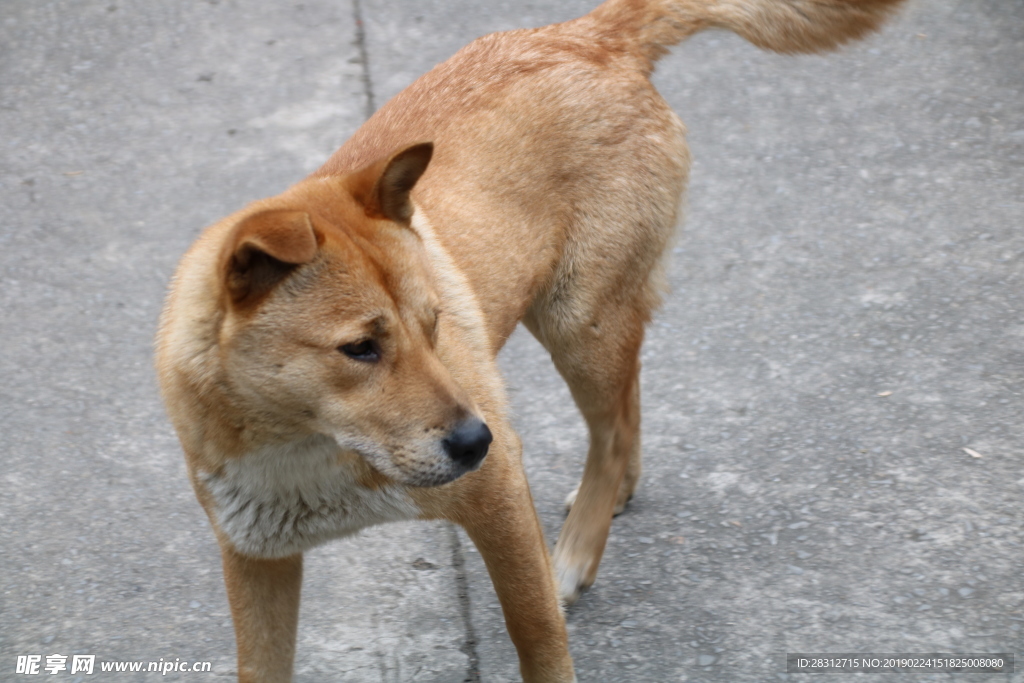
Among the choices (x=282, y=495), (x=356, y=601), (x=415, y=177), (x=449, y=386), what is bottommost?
(x=356, y=601)

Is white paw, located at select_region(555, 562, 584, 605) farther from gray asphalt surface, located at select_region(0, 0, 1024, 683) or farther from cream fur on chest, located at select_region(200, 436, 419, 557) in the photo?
cream fur on chest, located at select_region(200, 436, 419, 557)

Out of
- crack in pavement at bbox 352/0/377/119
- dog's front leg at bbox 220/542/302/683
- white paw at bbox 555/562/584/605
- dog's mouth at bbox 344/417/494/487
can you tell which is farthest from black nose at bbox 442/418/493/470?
crack in pavement at bbox 352/0/377/119

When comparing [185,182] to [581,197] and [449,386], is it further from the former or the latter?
[449,386]

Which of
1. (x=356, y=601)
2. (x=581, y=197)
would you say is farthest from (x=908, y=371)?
(x=356, y=601)

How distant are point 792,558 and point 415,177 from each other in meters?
1.82

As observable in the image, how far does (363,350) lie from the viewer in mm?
2309

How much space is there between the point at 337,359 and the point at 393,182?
1.59 feet

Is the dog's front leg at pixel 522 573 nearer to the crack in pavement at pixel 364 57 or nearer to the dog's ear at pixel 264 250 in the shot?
the dog's ear at pixel 264 250

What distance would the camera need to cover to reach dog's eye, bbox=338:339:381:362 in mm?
2289

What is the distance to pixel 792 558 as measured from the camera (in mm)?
3418

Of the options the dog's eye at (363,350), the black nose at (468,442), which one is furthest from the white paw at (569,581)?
the dog's eye at (363,350)

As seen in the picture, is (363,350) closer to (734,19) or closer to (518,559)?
(518,559)

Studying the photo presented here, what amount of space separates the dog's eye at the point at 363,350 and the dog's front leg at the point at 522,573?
50 cm

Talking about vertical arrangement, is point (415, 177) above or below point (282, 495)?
above
